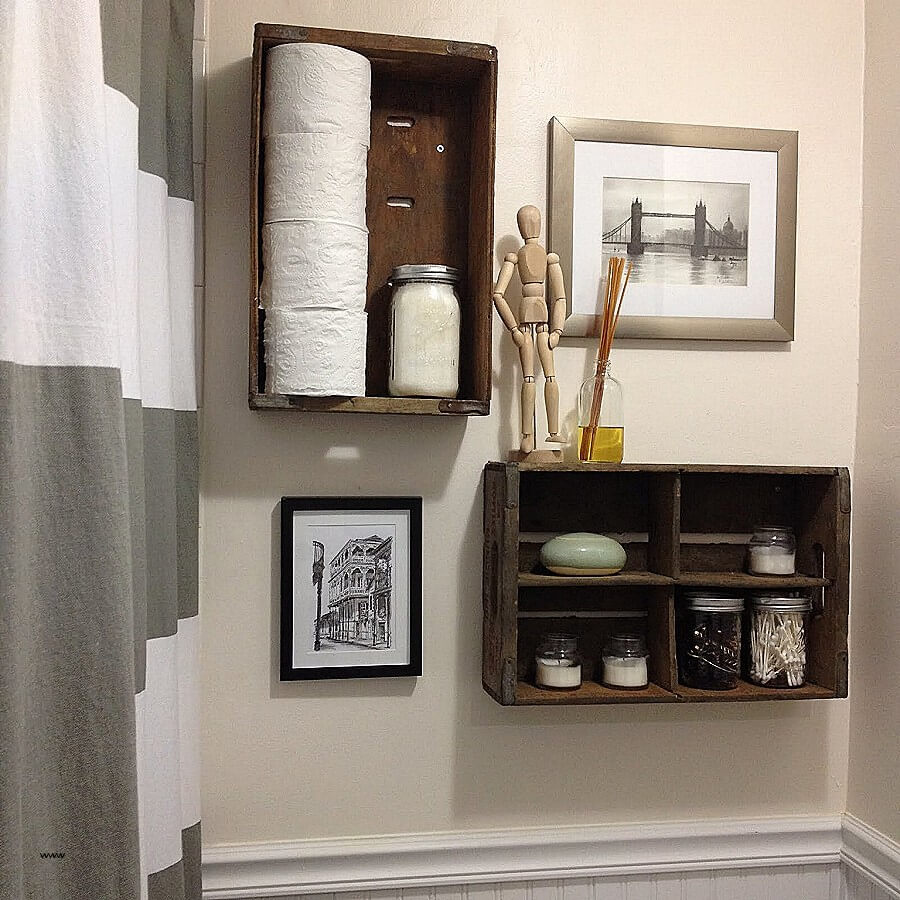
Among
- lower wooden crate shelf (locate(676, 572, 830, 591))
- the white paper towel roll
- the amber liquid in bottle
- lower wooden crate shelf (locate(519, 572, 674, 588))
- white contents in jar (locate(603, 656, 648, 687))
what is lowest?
white contents in jar (locate(603, 656, 648, 687))

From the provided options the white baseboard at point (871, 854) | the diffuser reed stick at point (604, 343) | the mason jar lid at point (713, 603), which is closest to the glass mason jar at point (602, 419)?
the diffuser reed stick at point (604, 343)

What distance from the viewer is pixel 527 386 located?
1308 mm

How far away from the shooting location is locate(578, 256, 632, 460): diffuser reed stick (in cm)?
132

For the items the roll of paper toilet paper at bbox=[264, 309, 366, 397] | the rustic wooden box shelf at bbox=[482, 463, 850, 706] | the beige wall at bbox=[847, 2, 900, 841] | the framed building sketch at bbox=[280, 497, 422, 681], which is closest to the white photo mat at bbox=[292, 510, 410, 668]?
the framed building sketch at bbox=[280, 497, 422, 681]

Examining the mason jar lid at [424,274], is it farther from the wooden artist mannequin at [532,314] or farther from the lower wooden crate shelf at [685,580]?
the lower wooden crate shelf at [685,580]

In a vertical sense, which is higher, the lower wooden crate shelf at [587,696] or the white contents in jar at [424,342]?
the white contents in jar at [424,342]

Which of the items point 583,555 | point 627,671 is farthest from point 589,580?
point 627,671

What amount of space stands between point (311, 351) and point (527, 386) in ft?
0.97

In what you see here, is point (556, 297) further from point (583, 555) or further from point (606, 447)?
point (583, 555)

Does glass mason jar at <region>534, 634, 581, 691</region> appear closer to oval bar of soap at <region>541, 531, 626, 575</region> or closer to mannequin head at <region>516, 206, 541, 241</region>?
oval bar of soap at <region>541, 531, 626, 575</region>

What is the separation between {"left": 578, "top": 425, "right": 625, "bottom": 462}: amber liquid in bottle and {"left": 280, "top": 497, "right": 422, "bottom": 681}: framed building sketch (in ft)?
0.77

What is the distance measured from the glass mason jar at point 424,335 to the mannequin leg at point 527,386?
0.10m

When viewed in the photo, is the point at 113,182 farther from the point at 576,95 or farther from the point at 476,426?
the point at 576,95

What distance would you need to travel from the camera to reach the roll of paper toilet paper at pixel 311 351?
1162mm
